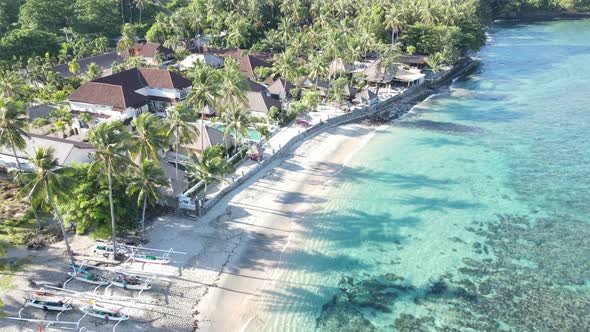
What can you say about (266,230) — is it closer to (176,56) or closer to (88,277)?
(88,277)

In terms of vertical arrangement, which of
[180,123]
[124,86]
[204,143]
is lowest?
[204,143]

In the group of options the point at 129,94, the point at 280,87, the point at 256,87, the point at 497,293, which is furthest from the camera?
the point at 280,87

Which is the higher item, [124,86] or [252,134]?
[124,86]

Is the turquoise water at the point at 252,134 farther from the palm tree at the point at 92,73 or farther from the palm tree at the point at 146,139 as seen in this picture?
the palm tree at the point at 92,73

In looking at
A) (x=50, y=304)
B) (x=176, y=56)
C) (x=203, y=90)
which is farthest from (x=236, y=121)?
(x=176, y=56)

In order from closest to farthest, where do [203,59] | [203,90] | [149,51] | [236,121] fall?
[203,90], [236,121], [203,59], [149,51]

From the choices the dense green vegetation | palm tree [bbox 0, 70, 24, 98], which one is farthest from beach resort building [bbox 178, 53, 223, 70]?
palm tree [bbox 0, 70, 24, 98]

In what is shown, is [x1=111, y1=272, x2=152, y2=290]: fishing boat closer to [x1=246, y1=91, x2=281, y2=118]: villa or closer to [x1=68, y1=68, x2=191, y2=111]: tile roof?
[x1=68, y1=68, x2=191, y2=111]: tile roof
